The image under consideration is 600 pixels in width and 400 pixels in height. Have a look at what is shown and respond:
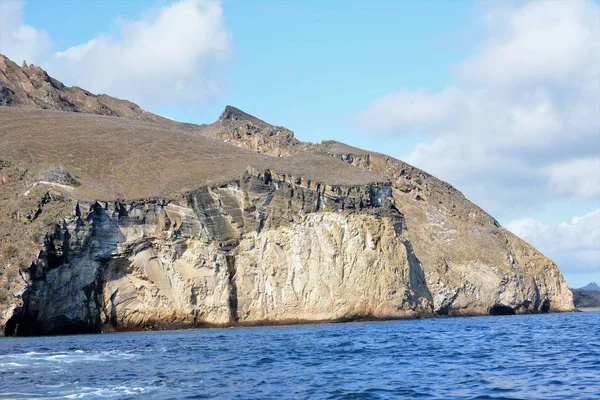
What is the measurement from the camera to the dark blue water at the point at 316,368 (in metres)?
21.5

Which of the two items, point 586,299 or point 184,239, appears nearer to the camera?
point 184,239

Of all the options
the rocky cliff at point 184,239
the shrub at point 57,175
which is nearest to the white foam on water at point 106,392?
the rocky cliff at point 184,239

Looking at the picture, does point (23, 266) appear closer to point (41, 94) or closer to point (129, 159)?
point (129, 159)

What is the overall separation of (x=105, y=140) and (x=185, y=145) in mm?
9071

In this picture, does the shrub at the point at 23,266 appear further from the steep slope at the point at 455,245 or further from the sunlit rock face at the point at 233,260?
the steep slope at the point at 455,245

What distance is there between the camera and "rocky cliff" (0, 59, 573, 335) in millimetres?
55844

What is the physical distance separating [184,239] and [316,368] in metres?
35.9

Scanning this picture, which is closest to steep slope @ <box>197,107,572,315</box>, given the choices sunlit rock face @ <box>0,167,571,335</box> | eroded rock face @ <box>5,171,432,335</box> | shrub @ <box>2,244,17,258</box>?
sunlit rock face @ <box>0,167,571,335</box>

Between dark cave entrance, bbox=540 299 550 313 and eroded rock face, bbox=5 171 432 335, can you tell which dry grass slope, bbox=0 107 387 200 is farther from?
dark cave entrance, bbox=540 299 550 313

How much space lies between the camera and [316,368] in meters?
27.3

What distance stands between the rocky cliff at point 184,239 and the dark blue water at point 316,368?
47.7 feet

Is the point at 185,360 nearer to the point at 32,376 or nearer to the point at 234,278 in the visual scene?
the point at 32,376

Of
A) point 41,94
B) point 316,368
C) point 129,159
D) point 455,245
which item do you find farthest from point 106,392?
point 41,94

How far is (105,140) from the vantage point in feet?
259
